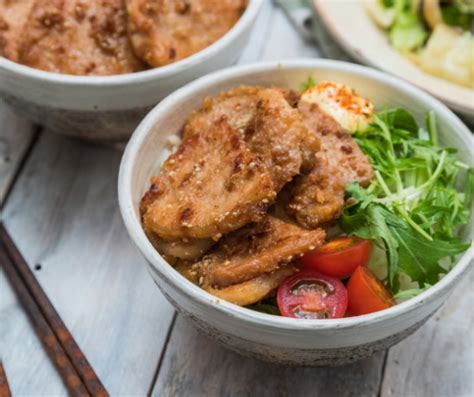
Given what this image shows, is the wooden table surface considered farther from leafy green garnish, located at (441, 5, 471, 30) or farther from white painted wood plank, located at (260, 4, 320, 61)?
leafy green garnish, located at (441, 5, 471, 30)

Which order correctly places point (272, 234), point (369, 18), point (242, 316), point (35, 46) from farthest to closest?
point (369, 18) < point (35, 46) < point (272, 234) < point (242, 316)

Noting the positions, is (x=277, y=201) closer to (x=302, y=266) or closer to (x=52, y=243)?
(x=302, y=266)

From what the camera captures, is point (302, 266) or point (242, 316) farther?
point (302, 266)

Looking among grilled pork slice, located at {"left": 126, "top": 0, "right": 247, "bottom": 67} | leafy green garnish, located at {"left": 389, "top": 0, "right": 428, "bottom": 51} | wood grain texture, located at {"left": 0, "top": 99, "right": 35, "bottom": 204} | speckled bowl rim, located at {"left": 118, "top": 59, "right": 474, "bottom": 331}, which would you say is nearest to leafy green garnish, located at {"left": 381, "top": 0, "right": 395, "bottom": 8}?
leafy green garnish, located at {"left": 389, "top": 0, "right": 428, "bottom": 51}

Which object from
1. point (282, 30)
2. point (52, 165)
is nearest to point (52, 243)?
point (52, 165)

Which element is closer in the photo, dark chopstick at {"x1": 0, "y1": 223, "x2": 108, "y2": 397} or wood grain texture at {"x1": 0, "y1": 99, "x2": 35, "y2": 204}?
dark chopstick at {"x1": 0, "y1": 223, "x2": 108, "y2": 397}
